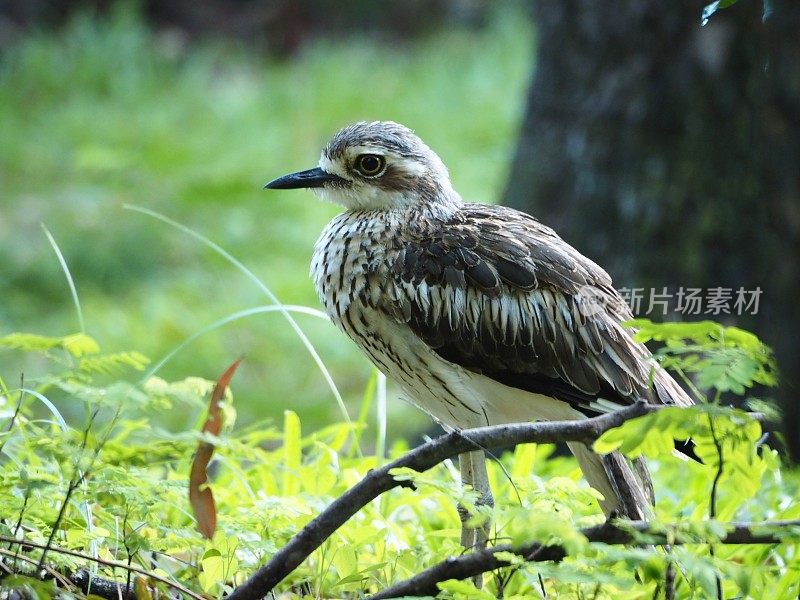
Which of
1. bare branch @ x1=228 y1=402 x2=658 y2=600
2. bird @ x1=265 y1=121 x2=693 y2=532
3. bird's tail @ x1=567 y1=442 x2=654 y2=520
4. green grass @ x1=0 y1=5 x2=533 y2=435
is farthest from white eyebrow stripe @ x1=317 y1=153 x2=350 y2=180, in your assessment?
green grass @ x1=0 y1=5 x2=533 y2=435

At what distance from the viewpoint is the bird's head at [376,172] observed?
3.43m

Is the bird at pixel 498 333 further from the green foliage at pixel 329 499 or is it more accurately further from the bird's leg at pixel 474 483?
the green foliage at pixel 329 499

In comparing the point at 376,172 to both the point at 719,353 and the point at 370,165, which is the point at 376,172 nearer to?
the point at 370,165

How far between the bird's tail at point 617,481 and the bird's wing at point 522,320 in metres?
0.13

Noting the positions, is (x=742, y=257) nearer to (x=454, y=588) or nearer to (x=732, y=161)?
(x=732, y=161)

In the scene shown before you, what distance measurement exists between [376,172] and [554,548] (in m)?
1.56

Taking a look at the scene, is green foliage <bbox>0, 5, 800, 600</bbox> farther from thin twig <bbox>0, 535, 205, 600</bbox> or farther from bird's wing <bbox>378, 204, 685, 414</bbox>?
bird's wing <bbox>378, 204, 685, 414</bbox>

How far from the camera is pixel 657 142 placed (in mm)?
4867

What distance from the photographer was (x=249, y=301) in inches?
283

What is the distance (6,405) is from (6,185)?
5662 mm

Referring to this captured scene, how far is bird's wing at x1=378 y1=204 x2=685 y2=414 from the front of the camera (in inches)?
123

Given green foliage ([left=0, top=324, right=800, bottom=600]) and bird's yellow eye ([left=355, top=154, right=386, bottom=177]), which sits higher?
bird's yellow eye ([left=355, top=154, right=386, bottom=177])

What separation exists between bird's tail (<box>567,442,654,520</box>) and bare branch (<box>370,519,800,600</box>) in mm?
828

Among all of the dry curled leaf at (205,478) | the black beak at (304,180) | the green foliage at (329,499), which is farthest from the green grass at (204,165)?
the dry curled leaf at (205,478)
